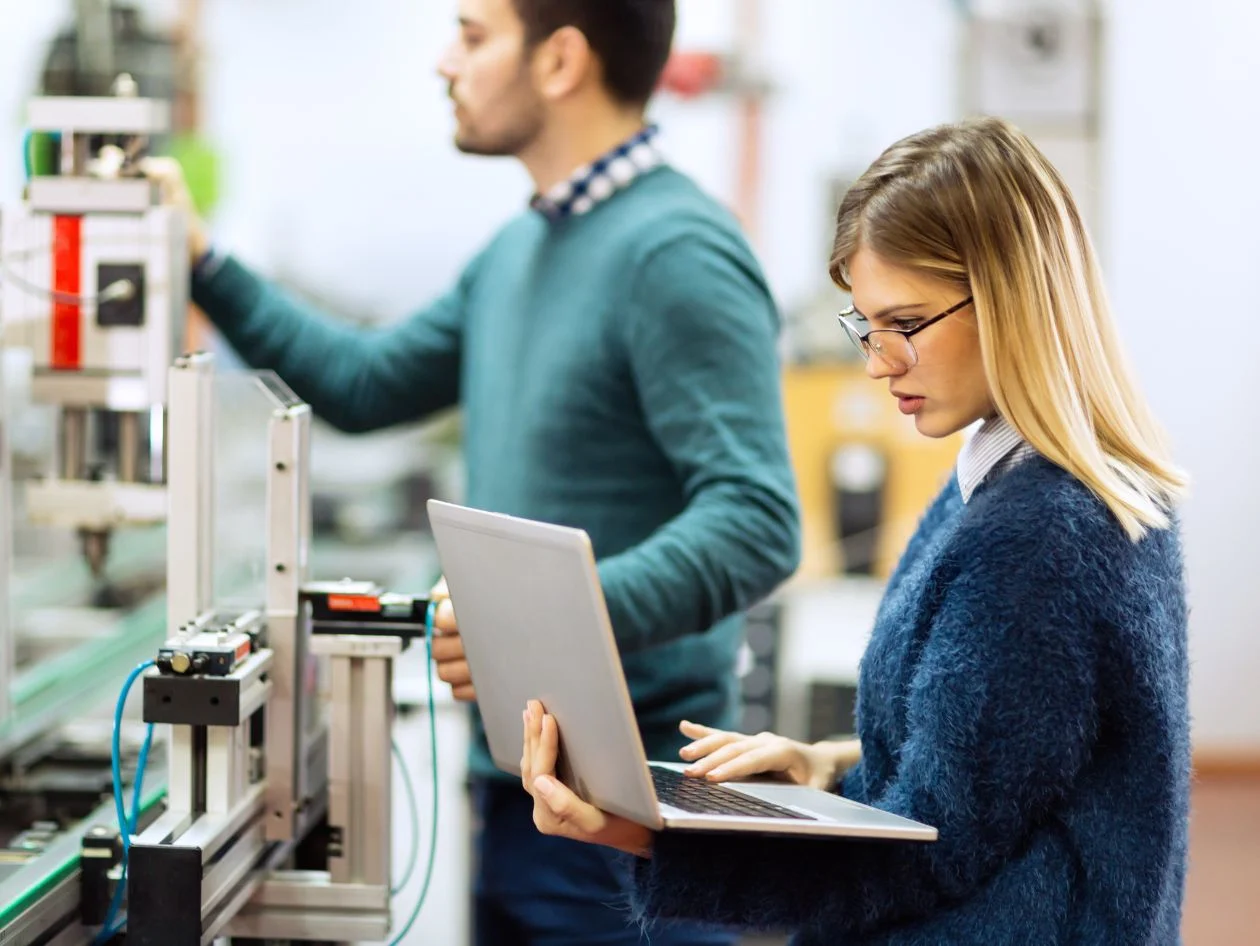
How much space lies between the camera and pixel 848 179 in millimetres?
4316

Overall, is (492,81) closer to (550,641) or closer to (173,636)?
(173,636)

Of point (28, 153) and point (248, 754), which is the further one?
point (28, 153)

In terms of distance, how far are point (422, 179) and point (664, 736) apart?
9.77 ft

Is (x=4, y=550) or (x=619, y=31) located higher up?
(x=619, y=31)

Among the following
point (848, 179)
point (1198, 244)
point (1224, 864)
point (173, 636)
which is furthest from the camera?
point (1198, 244)

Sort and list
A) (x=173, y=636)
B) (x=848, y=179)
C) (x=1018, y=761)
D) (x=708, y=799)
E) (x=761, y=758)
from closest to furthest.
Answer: (x=1018, y=761)
(x=708, y=799)
(x=761, y=758)
(x=173, y=636)
(x=848, y=179)

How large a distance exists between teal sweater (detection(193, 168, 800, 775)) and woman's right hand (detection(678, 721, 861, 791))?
0.69 feet

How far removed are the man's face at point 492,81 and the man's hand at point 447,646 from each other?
57 centimetres

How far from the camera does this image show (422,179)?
14.4ft

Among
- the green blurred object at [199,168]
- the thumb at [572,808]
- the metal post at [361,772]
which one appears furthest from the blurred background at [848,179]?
the thumb at [572,808]

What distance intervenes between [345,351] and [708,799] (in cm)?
106

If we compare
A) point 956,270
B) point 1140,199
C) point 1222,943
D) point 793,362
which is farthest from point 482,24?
point 1140,199

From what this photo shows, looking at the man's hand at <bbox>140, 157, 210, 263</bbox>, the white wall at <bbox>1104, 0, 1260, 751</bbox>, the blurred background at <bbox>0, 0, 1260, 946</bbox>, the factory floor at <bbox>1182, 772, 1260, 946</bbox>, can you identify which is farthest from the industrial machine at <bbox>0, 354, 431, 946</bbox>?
the white wall at <bbox>1104, 0, 1260, 751</bbox>

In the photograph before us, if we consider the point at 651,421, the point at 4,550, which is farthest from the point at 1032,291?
the point at 4,550
